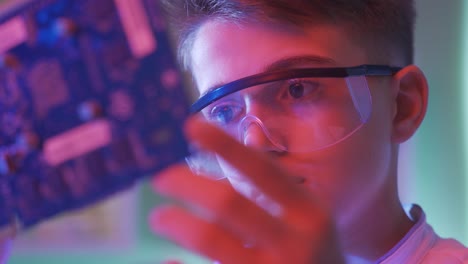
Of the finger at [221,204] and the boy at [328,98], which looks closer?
the finger at [221,204]

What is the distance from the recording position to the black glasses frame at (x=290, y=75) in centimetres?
56

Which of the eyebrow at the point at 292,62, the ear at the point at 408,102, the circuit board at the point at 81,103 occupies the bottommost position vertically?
the ear at the point at 408,102

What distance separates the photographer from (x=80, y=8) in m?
0.41

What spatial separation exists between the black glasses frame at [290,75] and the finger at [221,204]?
0.25 m

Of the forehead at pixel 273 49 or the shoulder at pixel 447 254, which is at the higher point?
the forehead at pixel 273 49

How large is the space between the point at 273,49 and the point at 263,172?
286 mm

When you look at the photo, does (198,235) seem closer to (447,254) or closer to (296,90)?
(296,90)

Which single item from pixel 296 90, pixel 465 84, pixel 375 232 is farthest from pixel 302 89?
pixel 465 84

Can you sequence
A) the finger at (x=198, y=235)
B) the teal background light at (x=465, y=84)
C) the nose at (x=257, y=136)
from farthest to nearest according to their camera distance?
1. the teal background light at (x=465, y=84)
2. the nose at (x=257, y=136)
3. the finger at (x=198, y=235)

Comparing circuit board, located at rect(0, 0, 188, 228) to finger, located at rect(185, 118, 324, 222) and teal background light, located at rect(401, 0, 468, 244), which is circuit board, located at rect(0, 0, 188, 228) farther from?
teal background light, located at rect(401, 0, 468, 244)

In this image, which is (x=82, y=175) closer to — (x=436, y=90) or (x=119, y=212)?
(x=119, y=212)

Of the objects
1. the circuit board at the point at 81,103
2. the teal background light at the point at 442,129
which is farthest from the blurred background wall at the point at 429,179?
the circuit board at the point at 81,103

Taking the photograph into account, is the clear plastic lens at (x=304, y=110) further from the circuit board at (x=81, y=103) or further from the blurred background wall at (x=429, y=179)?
the blurred background wall at (x=429, y=179)

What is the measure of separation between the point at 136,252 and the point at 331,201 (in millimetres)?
549
